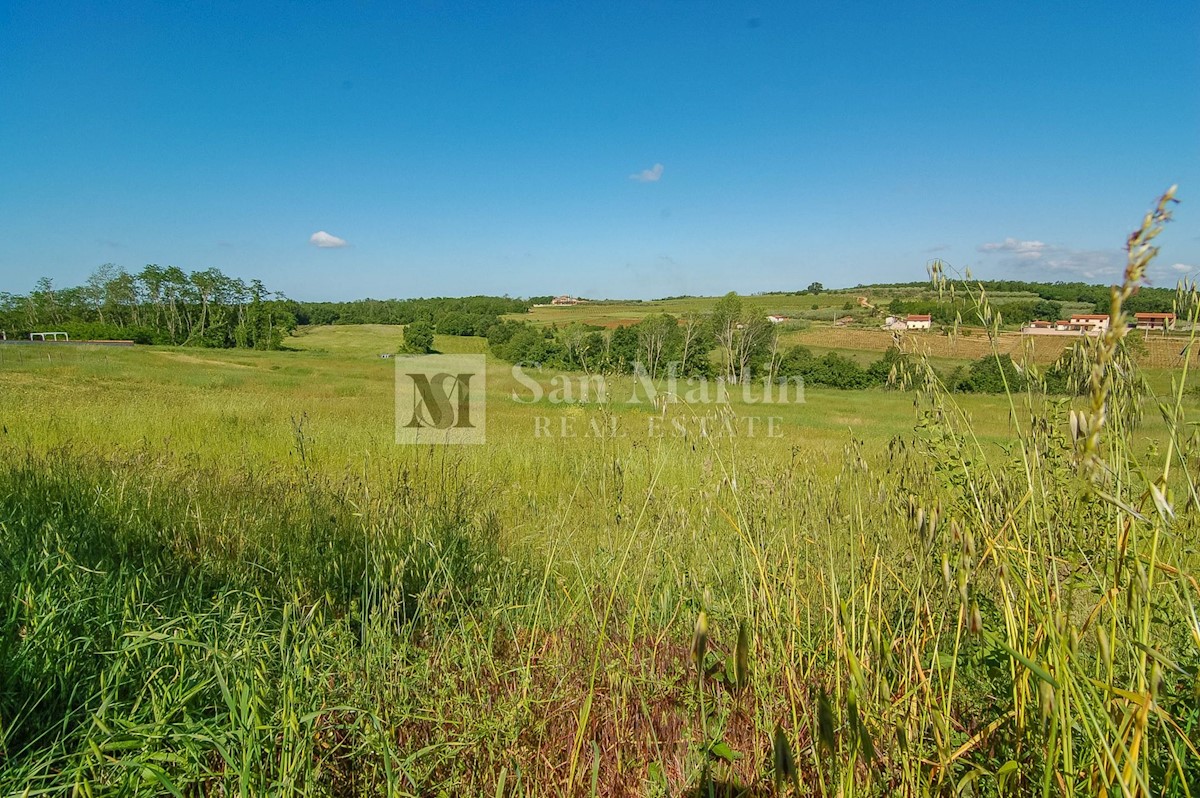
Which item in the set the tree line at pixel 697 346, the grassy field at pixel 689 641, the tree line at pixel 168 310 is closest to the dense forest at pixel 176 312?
the tree line at pixel 168 310

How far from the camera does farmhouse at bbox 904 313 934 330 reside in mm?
1855

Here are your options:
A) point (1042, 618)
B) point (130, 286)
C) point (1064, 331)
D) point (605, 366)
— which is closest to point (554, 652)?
point (1042, 618)

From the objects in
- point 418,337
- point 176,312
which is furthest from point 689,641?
point 176,312

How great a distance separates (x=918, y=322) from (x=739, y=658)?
159cm

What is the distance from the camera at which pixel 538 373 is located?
3562 cm

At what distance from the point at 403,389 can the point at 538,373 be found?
1331 centimetres

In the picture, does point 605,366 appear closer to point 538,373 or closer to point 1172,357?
point 1172,357

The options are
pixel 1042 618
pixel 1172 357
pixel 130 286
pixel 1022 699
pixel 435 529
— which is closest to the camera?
pixel 1042 618

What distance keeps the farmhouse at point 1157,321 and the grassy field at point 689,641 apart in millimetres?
143

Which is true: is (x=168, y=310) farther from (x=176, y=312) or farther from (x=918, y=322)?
(x=918, y=322)

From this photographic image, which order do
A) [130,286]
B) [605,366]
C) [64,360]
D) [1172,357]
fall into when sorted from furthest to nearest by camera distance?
[130,286]
[64,360]
[605,366]
[1172,357]

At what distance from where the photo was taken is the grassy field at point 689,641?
1.03 meters

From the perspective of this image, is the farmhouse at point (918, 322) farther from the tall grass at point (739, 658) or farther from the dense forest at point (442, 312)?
the dense forest at point (442, 312)

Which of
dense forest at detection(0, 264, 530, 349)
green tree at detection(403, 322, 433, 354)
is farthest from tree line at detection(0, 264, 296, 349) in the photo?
green tree at detection(403, 322, 433, 354)
